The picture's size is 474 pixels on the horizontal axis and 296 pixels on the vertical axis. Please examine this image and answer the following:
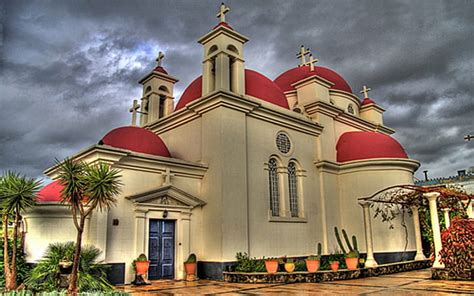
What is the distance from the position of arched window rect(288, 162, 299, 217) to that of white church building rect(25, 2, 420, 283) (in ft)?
0.22

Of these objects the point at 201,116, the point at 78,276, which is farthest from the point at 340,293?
the point at 201,116

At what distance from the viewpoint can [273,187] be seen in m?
18.1

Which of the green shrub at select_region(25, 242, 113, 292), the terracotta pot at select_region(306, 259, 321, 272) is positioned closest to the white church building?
the green shrub at select_region(25, 242, 113, 292)

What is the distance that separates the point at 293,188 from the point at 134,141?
24.9 ft

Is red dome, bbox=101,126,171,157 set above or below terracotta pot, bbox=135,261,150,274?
above

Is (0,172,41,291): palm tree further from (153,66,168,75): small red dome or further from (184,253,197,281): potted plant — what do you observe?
(153,66,168,75): small red dome

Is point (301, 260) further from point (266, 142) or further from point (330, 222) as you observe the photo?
point (266, 142)

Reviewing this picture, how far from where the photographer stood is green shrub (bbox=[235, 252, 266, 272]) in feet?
48.1

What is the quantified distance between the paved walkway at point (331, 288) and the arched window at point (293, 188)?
16.4 ft

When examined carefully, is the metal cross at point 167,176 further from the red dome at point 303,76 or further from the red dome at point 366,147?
the red dome at point 303,76

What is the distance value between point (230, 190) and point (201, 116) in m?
3.71

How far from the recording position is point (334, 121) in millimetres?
22266

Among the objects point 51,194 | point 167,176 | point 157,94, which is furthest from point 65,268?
point 157,94

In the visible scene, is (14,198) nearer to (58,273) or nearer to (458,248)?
(58,273)
